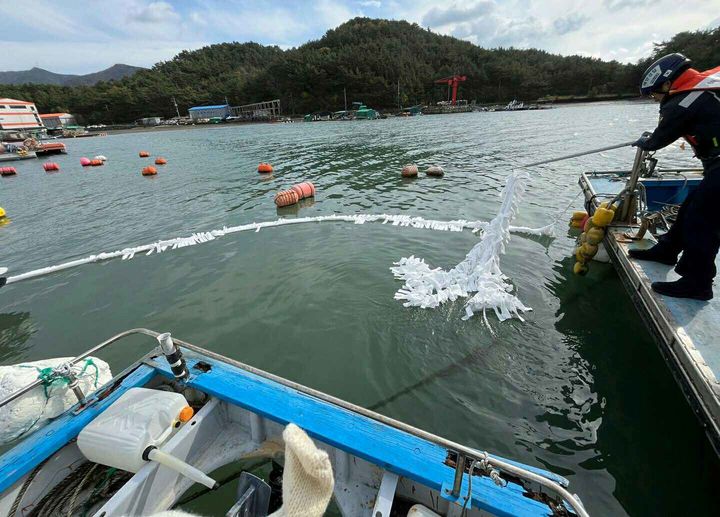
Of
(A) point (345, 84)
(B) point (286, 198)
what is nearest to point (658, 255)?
(B) point (286, 198)

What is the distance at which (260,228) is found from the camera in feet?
42.8

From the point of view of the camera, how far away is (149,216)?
51.7ft

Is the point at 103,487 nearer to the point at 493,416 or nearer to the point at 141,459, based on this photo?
the point at 141,459

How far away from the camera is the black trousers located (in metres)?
4.42

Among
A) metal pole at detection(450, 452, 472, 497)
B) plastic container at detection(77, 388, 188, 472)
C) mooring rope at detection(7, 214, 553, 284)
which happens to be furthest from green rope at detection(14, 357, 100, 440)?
mooring rope at detection(7, 214, 553, 284)

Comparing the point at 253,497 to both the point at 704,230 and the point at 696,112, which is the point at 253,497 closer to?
the point at 704,230

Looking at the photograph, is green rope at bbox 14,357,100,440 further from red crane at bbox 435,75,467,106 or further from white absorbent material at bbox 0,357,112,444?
red crane at bbox 435,75,467,106

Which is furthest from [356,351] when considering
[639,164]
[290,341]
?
[639,164]

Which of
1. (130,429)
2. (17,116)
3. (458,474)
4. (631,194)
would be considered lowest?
(130,429)

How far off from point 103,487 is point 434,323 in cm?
559

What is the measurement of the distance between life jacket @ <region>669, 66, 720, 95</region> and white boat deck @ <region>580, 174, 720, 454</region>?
9.39ft

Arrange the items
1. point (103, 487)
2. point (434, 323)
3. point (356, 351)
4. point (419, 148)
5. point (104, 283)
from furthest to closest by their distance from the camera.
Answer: point (419, 148), point (104, 283), point (434, 323), point (356, 351), point (103, 487)

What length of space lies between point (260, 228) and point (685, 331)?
40.1 ft

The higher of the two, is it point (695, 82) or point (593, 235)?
point (695, 82)
